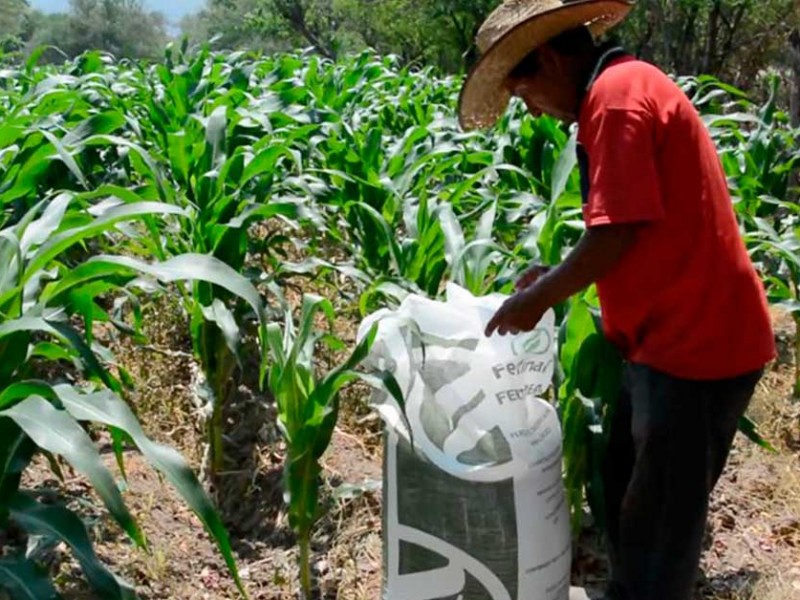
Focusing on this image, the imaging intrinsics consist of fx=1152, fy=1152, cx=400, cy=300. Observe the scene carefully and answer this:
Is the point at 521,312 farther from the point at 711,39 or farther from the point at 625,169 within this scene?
the point at 711,39

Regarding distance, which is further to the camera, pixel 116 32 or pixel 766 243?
pixel 116 32

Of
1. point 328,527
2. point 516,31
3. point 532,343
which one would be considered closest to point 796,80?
point 328,527

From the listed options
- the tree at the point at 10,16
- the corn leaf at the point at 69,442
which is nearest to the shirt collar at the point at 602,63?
the corn leaf at the point at 69,442

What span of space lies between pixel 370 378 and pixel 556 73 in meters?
0.59

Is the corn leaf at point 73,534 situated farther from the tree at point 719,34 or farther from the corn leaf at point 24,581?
the tree at point 719,34

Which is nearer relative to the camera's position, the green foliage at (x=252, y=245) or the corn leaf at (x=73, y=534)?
the corn leaf at (x=73, y=534)

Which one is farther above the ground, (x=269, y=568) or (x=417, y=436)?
(x=417, y=436)

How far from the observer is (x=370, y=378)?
6.39 feet

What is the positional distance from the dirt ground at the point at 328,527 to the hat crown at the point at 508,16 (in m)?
0.96

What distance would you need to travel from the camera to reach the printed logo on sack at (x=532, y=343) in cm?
204

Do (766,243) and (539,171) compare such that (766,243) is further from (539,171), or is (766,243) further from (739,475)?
(539,171)

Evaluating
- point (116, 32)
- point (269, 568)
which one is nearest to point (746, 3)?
point (269, 568)

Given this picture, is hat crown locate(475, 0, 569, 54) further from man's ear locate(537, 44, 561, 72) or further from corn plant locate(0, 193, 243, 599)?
corn plant locate(0, 193, 243, 599)

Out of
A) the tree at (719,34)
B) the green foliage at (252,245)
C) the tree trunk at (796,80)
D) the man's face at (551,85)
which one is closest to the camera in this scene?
the green foliage at (252,245)
